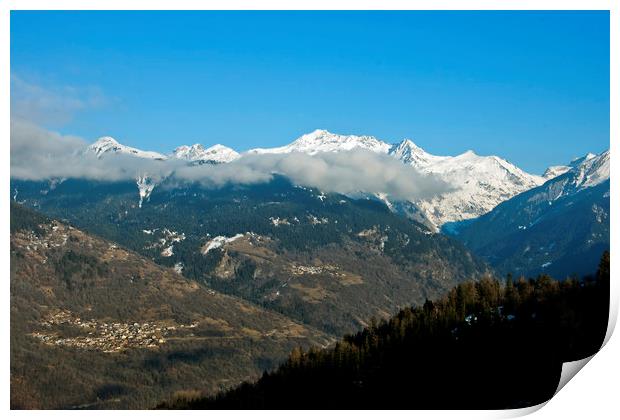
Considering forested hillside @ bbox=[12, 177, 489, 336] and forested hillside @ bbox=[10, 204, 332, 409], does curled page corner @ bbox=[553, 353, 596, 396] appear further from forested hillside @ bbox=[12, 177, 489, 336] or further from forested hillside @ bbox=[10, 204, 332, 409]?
forested hillside @ bbox=[12, 177, 489, 336]

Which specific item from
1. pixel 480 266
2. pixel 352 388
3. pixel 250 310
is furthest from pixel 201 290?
pixel 352 388

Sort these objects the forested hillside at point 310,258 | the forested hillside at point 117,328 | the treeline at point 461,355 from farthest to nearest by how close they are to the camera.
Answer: the forested hillside at point 310,258
the forested hillside at point 117,328
the treeline at point 461,355

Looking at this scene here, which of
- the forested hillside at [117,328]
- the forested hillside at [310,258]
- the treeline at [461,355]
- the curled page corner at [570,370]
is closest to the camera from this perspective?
the curled page corner at [570,370]

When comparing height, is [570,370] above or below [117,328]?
above

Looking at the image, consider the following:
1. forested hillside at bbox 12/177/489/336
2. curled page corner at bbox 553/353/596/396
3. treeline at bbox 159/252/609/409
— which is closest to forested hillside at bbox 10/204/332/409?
forested hillside at bbox 12/177/489/336

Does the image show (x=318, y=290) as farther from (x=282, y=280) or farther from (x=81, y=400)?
(x=81, y=400)

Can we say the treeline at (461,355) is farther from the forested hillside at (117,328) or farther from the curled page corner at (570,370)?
the forested hillside at (117,328)

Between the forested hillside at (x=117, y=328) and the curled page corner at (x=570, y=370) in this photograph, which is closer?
the curled page corner at (x=570, y=370)

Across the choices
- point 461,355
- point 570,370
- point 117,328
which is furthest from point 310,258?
point 570,370

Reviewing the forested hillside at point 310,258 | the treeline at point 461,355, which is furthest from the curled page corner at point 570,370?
the forested hillside at point 310,258

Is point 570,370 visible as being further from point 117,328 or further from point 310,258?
point 310,258
